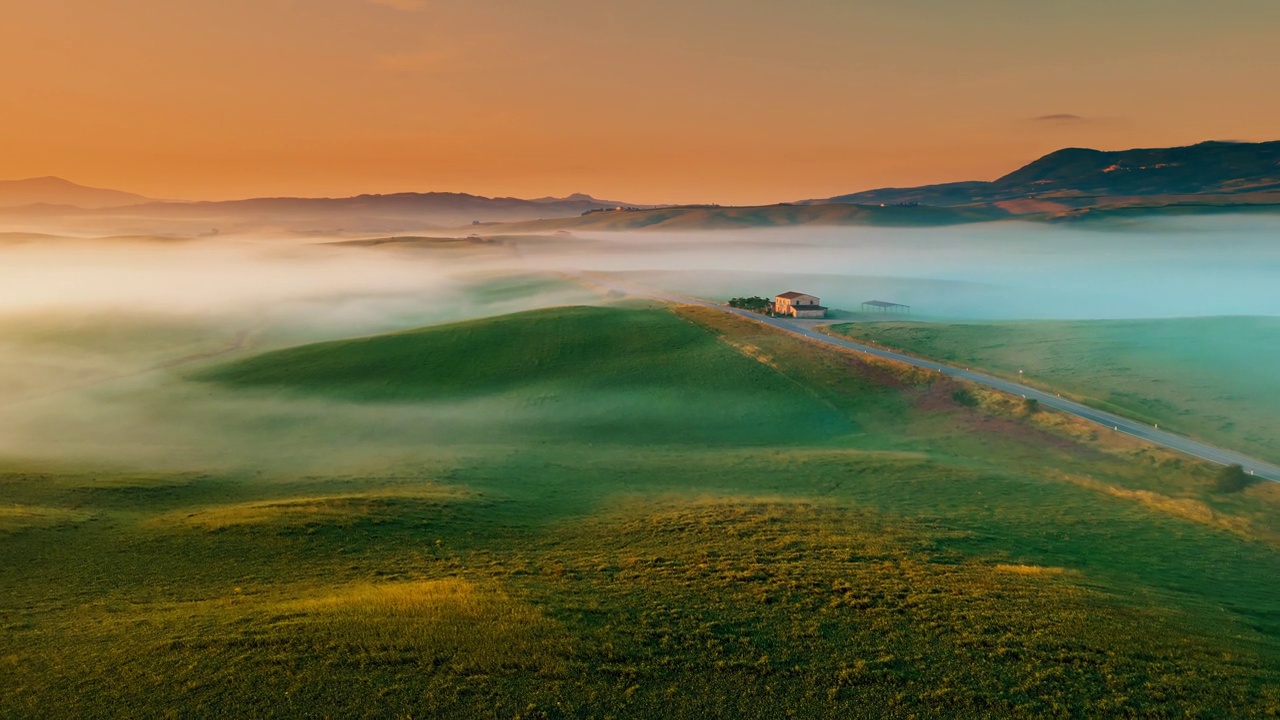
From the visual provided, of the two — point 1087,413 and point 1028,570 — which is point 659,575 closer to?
point 1028,570

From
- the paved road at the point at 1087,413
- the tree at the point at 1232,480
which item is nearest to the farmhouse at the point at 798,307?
the paved road at the point at 1087,413

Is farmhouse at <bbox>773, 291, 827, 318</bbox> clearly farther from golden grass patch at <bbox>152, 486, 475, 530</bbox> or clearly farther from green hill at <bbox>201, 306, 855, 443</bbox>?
golden grass patch at <bbox>152, 486, 475, 530</bbox>

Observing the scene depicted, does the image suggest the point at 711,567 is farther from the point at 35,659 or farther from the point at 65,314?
the point at 65,314

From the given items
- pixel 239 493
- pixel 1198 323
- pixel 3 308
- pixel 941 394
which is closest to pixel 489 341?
pixel 239 493

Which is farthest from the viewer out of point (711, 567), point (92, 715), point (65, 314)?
point (65, 314)

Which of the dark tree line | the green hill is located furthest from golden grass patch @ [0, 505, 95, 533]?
the dark tree line

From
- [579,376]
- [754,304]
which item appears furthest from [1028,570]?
[754,304]
